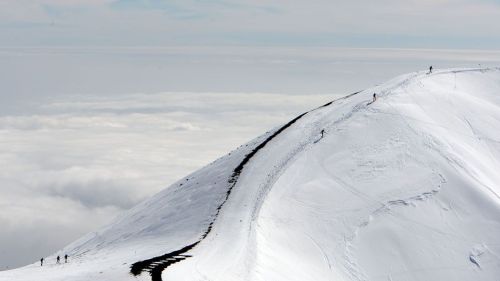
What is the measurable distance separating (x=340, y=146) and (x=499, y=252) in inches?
802

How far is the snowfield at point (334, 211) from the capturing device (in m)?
52.1

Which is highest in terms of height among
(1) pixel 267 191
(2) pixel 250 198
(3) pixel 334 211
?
(1) pixel 267 191

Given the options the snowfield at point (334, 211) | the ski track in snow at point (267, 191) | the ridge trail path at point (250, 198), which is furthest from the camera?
the snowfield at point (334, 211)

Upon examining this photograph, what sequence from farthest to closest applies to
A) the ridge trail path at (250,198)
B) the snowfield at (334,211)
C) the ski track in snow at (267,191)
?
the snowfield at (334,211)
the ridge trail path at (250,198)
the ski track in snow at (267,191)

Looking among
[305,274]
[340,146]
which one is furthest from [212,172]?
[305,274]

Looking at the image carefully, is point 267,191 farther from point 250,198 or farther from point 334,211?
point 334,211

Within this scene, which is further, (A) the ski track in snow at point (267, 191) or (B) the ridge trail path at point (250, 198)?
(B) the ridge trail path at point (250, 198)

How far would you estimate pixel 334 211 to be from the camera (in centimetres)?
6331

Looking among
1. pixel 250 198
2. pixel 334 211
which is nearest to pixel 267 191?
pixel 250 198

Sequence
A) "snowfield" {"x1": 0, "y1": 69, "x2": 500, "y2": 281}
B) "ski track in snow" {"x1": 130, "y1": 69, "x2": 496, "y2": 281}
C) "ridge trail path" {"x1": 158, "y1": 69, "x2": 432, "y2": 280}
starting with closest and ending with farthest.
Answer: "ski track in snow" {"x1": 130, "y1": 69, "x2": 496, "y2": 281}
"ridge trail path" {"x1": 158, "y1": 69, "x2": 432, "y2": 280}
"snowfield" {"x1": 0, "y1": 69, "x2": 500, "y2": 281}

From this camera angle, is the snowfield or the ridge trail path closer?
the ridge trail path

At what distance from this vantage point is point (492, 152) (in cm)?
7875

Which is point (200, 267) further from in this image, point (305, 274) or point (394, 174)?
point (394, 174)

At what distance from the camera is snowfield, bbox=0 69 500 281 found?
5212cm
